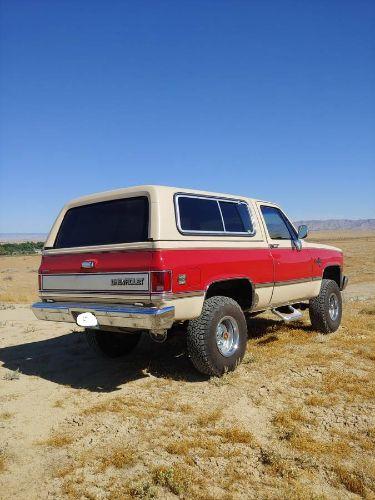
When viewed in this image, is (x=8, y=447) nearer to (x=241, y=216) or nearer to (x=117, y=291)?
(x=117, y=291)

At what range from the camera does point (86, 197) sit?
18.1ft

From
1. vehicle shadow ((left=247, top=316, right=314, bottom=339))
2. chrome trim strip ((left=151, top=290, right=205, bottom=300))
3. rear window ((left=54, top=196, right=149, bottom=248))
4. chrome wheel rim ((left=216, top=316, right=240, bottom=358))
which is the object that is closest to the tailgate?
chrome trim strip ((left=151, top=290, right=205, bottom=300))

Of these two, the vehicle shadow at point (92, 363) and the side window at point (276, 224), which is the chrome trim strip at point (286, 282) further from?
the vehicle shadow at point (92, 363)

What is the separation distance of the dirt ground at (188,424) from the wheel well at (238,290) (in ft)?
2.43

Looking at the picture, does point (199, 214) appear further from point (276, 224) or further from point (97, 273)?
point (276, 224)

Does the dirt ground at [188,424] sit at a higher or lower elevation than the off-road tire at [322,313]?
lower

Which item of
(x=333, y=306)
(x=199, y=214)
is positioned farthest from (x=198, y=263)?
(x=333, y=306)

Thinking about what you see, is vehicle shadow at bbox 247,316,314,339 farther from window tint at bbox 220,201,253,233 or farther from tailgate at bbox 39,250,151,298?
tailgate at bbox 39,250,151,298

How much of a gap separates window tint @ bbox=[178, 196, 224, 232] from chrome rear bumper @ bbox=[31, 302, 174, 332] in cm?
101

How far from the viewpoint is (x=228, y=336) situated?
5211 millimetres

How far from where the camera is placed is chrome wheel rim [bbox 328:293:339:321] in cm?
743

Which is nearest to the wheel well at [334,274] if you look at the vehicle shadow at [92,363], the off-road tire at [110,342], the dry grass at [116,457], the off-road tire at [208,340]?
the vehicle shadow at [92,363]

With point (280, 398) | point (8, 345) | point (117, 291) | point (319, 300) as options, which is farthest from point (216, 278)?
point (8, 345)

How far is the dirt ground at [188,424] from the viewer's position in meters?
2.99
